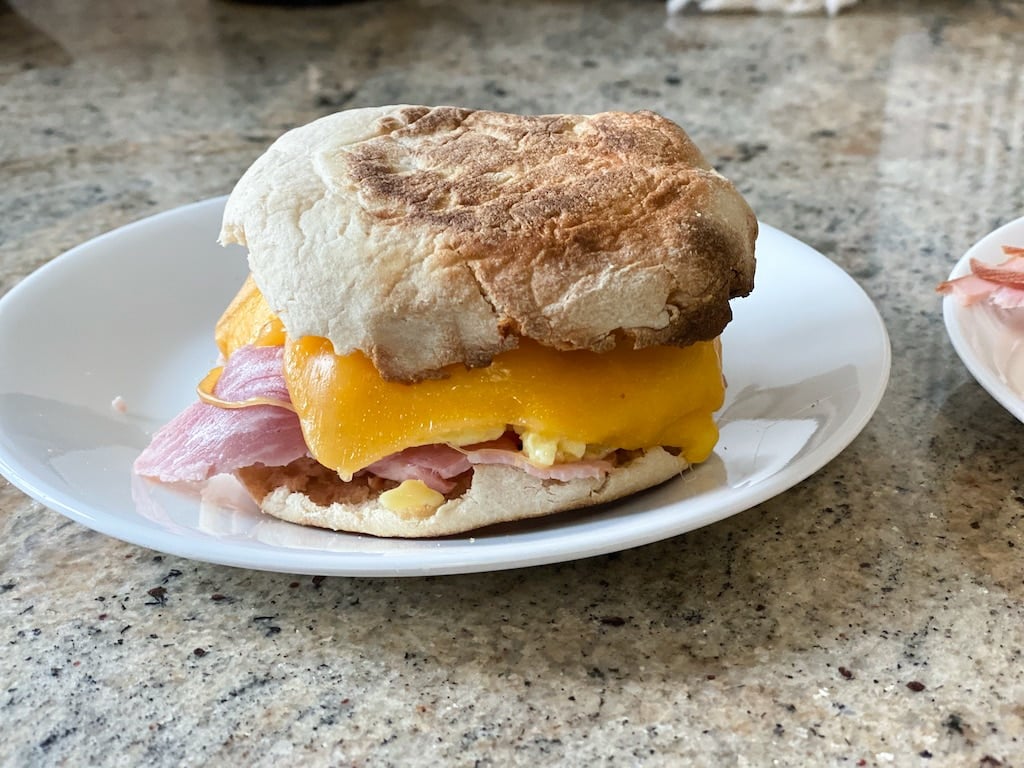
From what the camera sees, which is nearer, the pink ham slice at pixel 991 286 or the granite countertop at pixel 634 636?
the granite countertop at pixel 634 636

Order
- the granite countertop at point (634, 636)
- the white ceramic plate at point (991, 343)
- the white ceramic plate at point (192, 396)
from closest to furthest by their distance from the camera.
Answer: the granite countertop at point (634, 636) → the white ceramic plate at point (192, 396) → the white ceramic plate at point (991, 343)

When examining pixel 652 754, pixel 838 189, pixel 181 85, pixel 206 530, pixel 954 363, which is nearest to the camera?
pixel 652 754

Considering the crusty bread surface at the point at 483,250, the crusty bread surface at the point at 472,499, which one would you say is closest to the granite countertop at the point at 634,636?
the crusty bread surface at the point at 472,499

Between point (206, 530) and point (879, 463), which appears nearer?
point (206, 530)

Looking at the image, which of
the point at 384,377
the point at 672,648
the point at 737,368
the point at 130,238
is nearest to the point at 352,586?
the point at 384,377

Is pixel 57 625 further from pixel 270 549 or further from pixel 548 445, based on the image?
pixel 548 445

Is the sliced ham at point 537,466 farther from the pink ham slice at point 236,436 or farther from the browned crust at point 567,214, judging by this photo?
the pink ham slice at point 236,436
